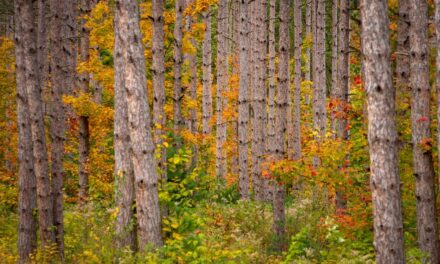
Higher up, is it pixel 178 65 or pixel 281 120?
pixel 178 65

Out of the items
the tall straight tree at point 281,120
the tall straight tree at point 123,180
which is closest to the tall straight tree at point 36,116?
the tall straight tree at point 123,180

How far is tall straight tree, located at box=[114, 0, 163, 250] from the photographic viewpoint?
7.85m

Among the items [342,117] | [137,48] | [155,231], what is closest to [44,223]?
[155,231]

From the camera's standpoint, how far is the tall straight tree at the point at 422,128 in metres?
8.26

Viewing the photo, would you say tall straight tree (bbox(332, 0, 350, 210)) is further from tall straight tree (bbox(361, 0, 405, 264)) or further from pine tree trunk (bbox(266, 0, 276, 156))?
tall straight tree (bbox(361, 0, 405, 264))

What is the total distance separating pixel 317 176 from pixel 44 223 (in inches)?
211

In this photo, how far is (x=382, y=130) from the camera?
6703 millimetres

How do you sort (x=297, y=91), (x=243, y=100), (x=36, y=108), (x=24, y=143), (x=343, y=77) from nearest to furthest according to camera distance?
(x=36, y=108) → (x=24, y=143) → (x=343, y=77) → (x=243, y=100) → (x=297, y=91)

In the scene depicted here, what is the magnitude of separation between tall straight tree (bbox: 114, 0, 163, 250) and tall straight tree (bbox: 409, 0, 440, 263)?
170 inches

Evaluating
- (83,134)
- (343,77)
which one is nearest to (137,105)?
(343,77)

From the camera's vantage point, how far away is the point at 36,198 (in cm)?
1105

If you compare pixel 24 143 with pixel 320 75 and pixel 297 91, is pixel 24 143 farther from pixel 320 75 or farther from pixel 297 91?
pixel 297 91

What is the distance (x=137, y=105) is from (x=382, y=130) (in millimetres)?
3568

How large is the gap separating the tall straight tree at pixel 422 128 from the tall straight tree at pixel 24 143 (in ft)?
22.3
